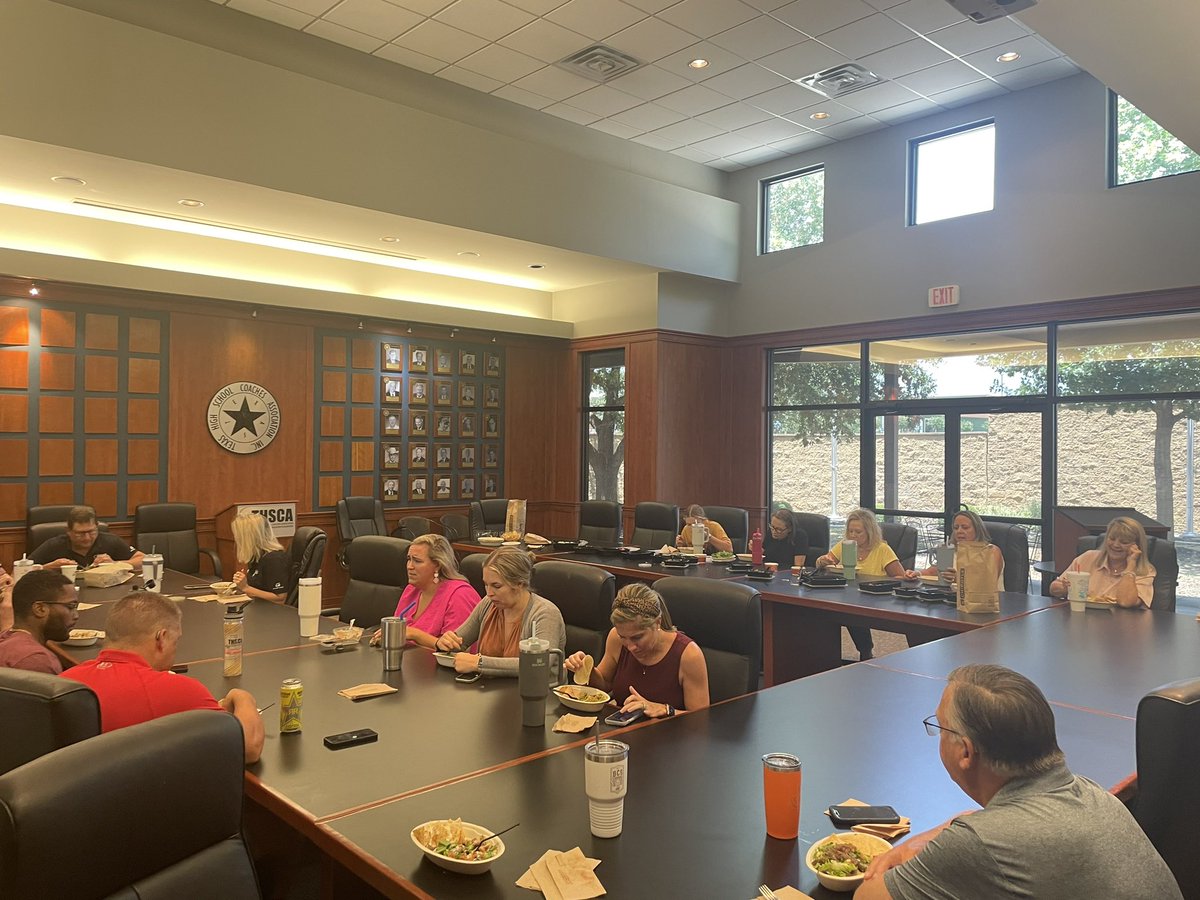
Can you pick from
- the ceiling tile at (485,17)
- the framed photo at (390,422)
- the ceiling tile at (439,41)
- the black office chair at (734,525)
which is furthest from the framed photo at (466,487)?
the ceiling tile at (485,17)

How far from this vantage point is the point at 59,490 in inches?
262

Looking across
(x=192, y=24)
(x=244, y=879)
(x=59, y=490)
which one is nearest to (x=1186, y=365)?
(x=244, y=879)

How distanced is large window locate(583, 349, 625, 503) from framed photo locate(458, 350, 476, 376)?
1357 millimetres

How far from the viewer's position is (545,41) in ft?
21.9

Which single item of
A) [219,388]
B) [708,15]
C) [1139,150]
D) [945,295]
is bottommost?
[219,388]

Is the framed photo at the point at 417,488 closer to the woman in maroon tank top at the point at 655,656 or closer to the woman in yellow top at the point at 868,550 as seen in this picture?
the woman in yellow top at the point at 868,550

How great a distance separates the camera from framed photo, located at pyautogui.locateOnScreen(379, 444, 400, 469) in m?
8.53

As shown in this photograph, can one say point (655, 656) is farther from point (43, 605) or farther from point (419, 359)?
point (419, 359)

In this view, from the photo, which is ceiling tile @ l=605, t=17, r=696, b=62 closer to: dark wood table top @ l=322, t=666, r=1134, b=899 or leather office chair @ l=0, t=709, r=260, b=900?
dark wood table top @ l=322, t=666, r=1134, b=899

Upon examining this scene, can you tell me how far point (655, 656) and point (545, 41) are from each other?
18.0 ft

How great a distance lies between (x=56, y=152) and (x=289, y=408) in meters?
2.99

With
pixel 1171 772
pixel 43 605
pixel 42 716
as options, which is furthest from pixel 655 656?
pixel 43 605

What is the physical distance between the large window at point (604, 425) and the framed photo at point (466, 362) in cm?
136

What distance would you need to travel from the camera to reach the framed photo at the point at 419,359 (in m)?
8.75
